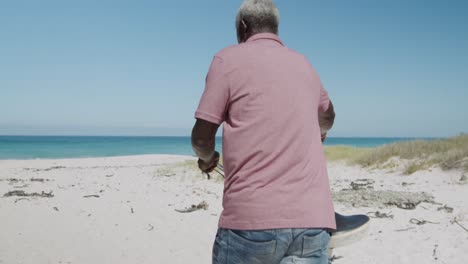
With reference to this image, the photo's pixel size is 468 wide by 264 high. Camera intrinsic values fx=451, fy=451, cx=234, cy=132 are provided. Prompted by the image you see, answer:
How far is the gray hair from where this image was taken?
2037mm

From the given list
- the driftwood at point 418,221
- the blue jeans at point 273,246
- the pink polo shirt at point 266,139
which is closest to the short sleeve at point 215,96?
the pink polo shirt at point 266,139

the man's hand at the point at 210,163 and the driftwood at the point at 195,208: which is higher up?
the man's hand at the point at 210,163

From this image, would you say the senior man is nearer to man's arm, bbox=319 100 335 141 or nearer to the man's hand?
the man's hand

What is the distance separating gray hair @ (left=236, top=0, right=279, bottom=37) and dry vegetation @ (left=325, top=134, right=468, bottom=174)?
8.71 metres

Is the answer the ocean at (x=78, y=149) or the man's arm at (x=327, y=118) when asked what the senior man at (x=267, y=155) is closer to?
the man's arm at (x=327, y=118)

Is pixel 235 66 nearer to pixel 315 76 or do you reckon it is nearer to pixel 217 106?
pixel 217 106

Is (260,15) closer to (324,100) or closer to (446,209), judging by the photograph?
(324,100)

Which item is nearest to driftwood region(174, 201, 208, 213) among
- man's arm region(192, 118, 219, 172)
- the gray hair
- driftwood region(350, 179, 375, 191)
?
driftwood region(350, 179, 375, 191)

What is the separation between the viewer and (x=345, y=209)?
7.44m

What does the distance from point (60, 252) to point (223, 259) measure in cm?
411

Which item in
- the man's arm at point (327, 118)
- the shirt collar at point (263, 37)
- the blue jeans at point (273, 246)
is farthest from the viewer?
the man's arm at point (327, 118)

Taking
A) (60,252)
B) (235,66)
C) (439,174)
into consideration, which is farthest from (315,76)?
(439,174)

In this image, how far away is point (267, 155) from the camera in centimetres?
178

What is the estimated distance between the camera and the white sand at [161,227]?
5152mm
